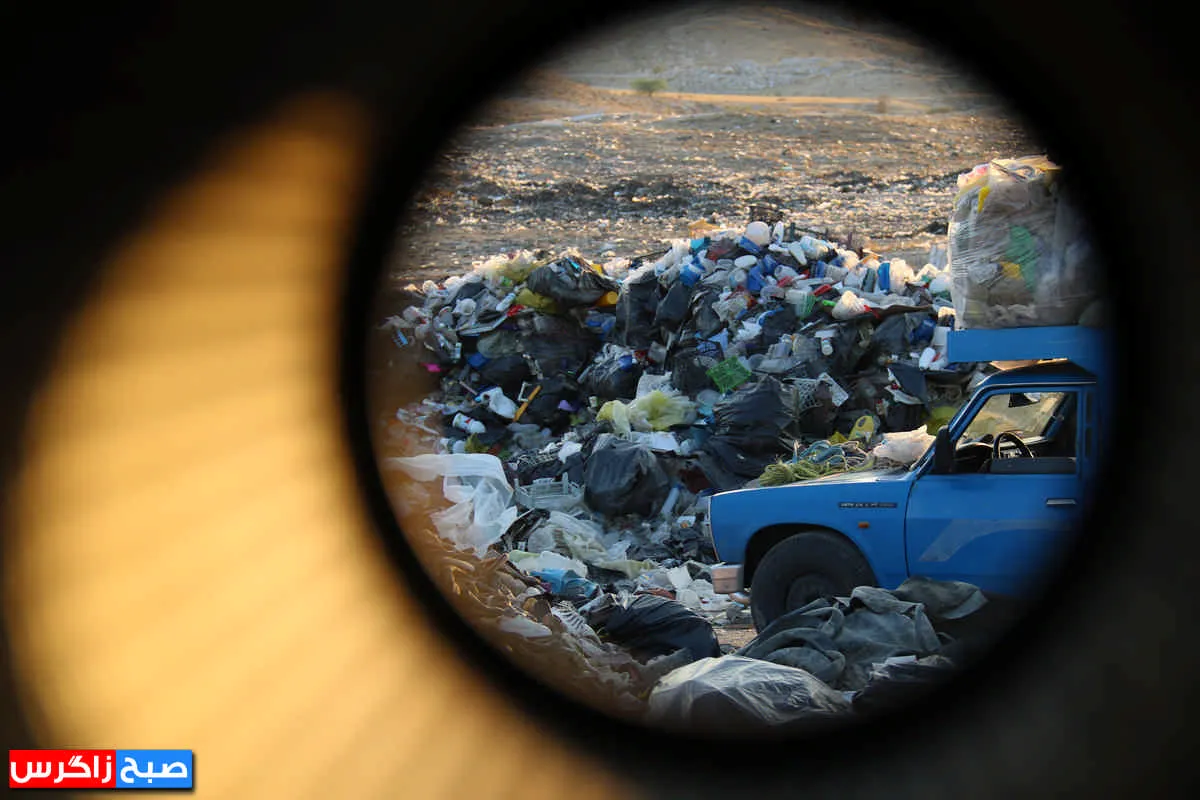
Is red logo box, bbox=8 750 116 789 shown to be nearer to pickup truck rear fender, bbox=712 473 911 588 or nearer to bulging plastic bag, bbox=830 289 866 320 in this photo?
pickup truck rear fender, bbox=712 473 911 588

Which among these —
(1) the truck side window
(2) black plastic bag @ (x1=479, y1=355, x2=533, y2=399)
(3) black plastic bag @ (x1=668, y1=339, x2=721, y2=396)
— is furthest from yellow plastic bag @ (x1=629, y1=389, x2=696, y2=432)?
(1) the truck side window

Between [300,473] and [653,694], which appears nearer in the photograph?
[300,473]

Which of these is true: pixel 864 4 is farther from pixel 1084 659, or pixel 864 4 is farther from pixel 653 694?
pixel 653 694

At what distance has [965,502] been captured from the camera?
5.50 m

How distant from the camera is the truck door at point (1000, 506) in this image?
522cm

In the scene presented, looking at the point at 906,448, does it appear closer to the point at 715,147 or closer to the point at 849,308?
the point at 849,308

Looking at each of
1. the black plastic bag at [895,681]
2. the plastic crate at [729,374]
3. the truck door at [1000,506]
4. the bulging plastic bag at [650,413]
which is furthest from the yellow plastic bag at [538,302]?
the black plastic bag at [895,681]

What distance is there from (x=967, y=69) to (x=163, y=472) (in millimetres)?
2717

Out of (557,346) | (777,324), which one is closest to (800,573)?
(777,324)

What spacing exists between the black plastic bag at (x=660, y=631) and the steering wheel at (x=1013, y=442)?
A: 5.74 feet

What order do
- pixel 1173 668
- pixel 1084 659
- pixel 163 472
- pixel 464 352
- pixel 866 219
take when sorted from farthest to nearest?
1. pixel 866 219
2. pixel 464 352
3. pixel 163 472
4. pixel 1084 659
5. pixel 1173 668

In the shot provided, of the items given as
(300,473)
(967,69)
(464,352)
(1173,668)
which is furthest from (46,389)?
(464,352)

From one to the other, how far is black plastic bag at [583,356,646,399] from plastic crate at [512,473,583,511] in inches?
64.3

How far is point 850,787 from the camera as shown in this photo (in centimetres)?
309
